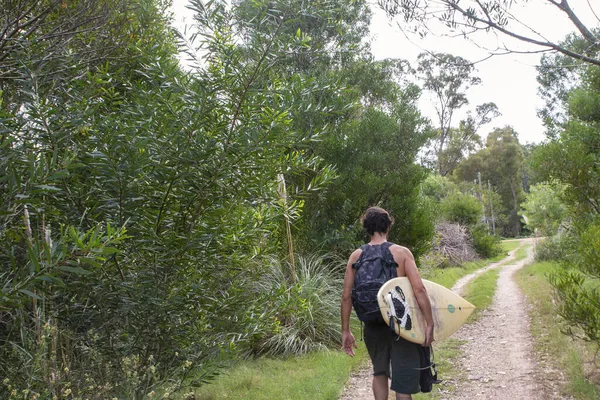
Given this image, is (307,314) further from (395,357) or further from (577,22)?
(577,22)

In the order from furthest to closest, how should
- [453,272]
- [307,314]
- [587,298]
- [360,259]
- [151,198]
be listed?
[453,272] < [307,314] < [587,298] < [360,259] < [151,198]

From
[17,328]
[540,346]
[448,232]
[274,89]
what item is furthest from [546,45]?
[448,232]

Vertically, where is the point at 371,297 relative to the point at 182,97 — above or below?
below

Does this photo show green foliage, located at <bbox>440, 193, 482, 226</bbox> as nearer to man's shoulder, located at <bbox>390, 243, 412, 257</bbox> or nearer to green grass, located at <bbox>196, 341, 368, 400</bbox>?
green grass, located at <bbox>196, 341, 368, 400</bbox>

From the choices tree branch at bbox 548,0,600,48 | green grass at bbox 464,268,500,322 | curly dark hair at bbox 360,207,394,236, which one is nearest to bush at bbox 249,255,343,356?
curly dark hair at bbox 360,207,394,236

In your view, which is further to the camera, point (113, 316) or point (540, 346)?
point (540, 346)

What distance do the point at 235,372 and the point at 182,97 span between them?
4.43 m

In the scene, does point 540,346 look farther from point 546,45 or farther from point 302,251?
point 546,45

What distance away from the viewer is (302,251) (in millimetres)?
9961

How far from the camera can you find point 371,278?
3.97 m

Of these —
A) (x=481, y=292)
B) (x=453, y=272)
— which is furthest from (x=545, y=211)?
(x=481, y=292)

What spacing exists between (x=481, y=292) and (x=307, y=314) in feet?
24.9

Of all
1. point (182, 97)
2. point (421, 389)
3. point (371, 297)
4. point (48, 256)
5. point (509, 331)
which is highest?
point (182, 97)

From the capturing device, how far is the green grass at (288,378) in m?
5.85
